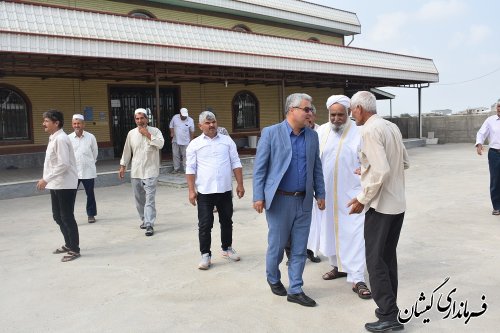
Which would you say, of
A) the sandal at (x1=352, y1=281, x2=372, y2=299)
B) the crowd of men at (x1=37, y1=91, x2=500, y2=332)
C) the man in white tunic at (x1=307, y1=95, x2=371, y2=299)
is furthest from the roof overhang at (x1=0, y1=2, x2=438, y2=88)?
the sandal at (x1=352, y1=281, x2=372, y2=299)

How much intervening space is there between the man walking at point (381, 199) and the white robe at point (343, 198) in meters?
0.77

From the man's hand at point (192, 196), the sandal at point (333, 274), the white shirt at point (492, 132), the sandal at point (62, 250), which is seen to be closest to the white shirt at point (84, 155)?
the sandal at point (62, 250)

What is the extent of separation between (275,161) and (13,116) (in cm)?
1226

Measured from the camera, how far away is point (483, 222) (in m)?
6.50

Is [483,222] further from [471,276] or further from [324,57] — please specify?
[324,57]

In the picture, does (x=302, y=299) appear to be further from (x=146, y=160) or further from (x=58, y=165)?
(x=146, y=160)

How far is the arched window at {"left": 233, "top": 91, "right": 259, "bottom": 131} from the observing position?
63.3 ft

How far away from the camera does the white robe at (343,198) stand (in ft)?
13.8

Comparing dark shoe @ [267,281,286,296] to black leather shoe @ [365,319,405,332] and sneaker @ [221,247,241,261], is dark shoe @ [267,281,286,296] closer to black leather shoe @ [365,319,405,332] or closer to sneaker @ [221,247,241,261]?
black leather shoe @ [365,319,405,332]

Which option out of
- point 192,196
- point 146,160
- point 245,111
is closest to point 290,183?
point 192,196

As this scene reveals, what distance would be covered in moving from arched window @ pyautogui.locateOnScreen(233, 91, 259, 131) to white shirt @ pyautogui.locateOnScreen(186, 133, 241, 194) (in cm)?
1404

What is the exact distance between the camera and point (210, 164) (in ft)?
16.3

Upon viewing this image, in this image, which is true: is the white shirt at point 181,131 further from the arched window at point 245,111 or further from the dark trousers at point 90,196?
the arched window at point 245,111

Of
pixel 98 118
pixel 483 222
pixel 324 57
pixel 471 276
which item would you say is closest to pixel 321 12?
pixel 324 57
